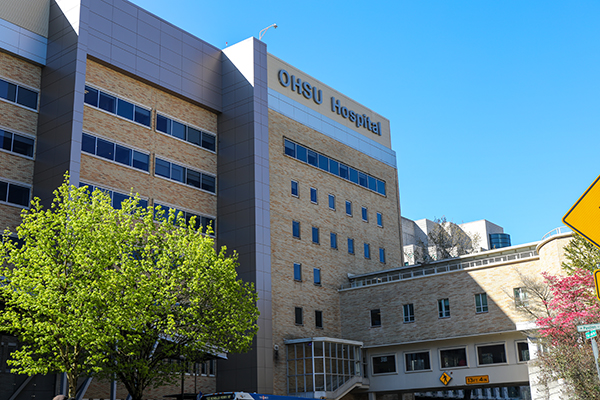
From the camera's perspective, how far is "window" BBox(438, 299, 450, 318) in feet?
143

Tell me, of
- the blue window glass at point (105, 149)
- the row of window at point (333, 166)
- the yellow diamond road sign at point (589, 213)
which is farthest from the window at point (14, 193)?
the yellow diamond road sign at point (589, 213)

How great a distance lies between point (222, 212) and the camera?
45.0m

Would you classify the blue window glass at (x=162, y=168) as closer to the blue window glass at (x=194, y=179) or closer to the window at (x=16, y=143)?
the blue window glass at (x=194, y=179)

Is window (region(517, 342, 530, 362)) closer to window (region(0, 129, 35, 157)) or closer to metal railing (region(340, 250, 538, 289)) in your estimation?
metal railing (region(340, 250, 538, 289))

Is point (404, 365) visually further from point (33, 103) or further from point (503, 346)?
point (33, 103)

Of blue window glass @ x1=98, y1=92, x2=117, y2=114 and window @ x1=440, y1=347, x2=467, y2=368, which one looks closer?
blue window glass @ x1=98, y1=92, x2=117, y2=114

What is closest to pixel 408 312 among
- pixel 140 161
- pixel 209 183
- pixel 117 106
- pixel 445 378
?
pixel 445 378

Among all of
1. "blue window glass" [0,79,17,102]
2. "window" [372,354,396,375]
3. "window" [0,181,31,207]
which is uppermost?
"blue window glass" [0,79,17,102]

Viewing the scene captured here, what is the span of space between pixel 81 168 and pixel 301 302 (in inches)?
708

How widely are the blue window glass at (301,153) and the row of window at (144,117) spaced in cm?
667

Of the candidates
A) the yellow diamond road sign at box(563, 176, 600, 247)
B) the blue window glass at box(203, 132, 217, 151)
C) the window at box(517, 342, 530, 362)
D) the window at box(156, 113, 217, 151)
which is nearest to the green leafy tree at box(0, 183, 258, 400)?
the window at box(156, 113, 217, 151)

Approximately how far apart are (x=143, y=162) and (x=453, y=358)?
79.6 ft

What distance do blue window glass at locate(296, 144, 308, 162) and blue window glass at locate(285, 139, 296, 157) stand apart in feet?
1.31

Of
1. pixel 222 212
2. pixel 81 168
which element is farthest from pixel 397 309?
pixel 81 168
